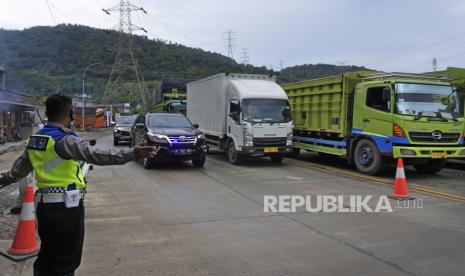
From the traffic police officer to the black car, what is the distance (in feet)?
29.5

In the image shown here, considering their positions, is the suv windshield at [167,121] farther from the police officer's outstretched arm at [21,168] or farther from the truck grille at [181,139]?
the police officer's outstretched arm at [21,168]

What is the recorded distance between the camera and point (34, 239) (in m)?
5.40

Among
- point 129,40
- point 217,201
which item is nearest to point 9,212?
point 217,201

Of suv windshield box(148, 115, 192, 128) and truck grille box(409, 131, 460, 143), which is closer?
truck grille box(409, 131, 460, 143)

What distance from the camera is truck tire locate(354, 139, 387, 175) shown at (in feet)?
39.9

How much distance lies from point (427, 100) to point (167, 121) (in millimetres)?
7809

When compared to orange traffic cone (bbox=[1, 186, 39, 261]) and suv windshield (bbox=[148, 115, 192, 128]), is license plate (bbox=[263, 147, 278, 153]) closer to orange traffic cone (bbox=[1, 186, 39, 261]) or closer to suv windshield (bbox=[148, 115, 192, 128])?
suv windshield (bbox=[148, 115, 192, 128])

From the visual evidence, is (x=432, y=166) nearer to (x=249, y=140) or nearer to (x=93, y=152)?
(x=249, y=140)

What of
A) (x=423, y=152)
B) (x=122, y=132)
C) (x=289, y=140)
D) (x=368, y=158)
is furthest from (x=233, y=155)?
(x=122, y=132)

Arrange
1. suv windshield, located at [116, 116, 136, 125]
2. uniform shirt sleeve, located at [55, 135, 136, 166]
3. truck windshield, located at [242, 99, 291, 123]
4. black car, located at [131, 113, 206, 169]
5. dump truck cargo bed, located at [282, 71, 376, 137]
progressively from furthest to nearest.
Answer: suv windshield, located at [116, 116, 136, 125]
truck windshield, located at [242, 99, 291, 123]
dump truck cargo bed, located at [282, 71, 376, 137]
black car, located at [131, 113, 206, 169]
uniform shirt sleeve, located at [55, 135, 136, 166]

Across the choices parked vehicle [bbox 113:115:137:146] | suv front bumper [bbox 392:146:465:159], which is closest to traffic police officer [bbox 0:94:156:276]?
suv front bumper [bbox 392:146:465:159]

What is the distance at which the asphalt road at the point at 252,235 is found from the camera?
194 inches

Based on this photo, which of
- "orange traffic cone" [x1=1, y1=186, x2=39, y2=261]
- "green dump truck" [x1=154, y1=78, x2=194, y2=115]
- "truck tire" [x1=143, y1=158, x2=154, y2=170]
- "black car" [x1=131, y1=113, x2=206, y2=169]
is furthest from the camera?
"green dump truck" [x1=154, y1=78, x2=194, y2=115]

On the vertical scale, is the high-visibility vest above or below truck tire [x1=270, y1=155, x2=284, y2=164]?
above
